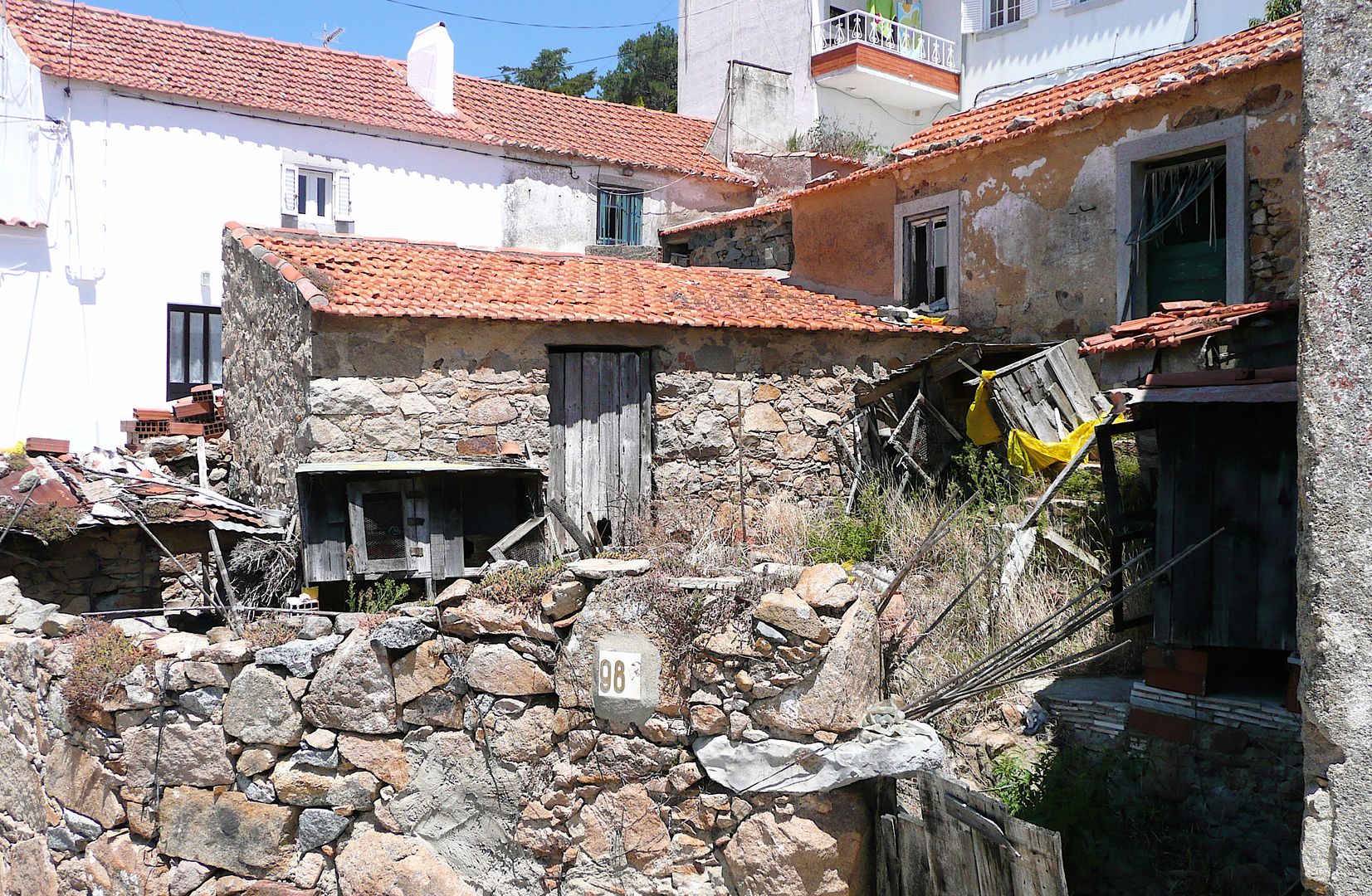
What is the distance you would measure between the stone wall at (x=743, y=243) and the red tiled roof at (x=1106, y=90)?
4.56 feet

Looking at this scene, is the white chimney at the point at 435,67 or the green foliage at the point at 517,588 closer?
the green foliage at the point at 517,588

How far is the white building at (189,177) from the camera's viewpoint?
543 inches

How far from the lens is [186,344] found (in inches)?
576

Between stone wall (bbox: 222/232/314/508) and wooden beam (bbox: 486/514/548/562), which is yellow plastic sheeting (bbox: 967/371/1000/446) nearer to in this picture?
wooden beam (bbox: 486/514/548/562)

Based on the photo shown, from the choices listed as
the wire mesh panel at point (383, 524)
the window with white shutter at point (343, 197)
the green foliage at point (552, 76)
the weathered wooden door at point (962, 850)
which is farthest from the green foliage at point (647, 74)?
the weathered wooden door at point (962, 850)

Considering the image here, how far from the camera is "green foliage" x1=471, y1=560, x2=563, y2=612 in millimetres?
5613

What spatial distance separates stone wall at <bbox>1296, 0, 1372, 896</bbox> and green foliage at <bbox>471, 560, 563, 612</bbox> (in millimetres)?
3425

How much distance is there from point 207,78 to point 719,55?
9.14 m

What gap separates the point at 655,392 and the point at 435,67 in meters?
9.35

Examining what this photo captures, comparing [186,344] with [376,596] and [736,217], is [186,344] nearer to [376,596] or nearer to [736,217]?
[736,217]

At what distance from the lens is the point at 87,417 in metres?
14.0

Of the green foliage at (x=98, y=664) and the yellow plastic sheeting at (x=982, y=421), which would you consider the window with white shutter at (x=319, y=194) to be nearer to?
the yellow plastic sheeting at (x=982, y=421)

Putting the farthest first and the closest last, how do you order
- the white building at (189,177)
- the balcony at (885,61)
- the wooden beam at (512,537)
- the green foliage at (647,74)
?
the green foliage at (647,74) → the balcony at (885,61) → the white building at (189,177) → the wooden beam at (512,537)

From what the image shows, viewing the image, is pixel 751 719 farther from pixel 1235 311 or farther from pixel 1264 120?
pixel 1264 120
